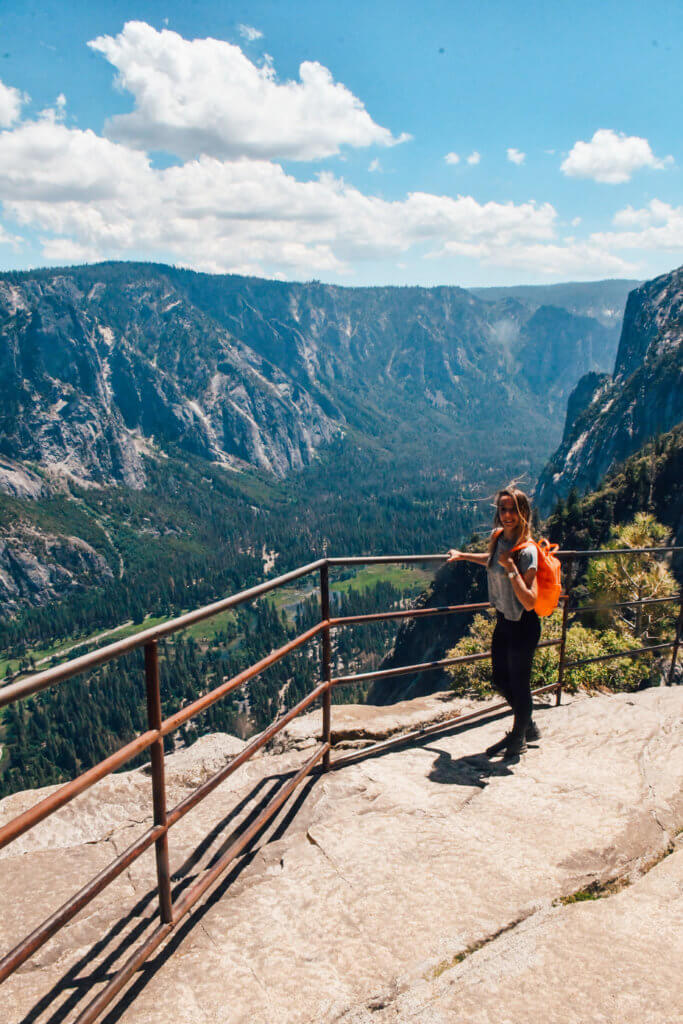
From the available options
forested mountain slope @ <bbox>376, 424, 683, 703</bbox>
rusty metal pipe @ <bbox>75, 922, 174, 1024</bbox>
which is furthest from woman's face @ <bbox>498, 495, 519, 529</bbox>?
forested mountain slope @ <bbox>376, 424, 683, 703</bbox>

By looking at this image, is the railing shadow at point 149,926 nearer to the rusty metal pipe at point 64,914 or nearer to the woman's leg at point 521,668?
the rusty metal pipe at point 64,914

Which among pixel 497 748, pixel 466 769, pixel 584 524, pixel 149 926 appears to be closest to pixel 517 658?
pixel 497 748

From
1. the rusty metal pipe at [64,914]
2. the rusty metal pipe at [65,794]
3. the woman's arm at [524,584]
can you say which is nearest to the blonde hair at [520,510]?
the woman's arm at [524,584]

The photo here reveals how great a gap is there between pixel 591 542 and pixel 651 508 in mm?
9758

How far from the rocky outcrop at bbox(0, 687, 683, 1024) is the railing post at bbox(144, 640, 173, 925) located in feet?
0.82

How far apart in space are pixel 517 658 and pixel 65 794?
470 cm

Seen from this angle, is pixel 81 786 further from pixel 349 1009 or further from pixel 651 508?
pixel 651 508

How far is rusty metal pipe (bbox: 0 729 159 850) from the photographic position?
257 centimetres

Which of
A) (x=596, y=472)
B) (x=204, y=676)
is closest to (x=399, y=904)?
(x=204, y=676)

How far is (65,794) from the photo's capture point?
2.97 metres

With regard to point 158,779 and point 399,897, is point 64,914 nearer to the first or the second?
point 158,779

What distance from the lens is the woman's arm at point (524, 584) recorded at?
19.0ft

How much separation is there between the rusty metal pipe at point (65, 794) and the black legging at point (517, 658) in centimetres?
399

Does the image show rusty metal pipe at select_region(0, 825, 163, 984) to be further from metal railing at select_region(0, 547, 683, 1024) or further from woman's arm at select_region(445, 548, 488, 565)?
woman's arm at select_region(445, 548, 488, 565)
